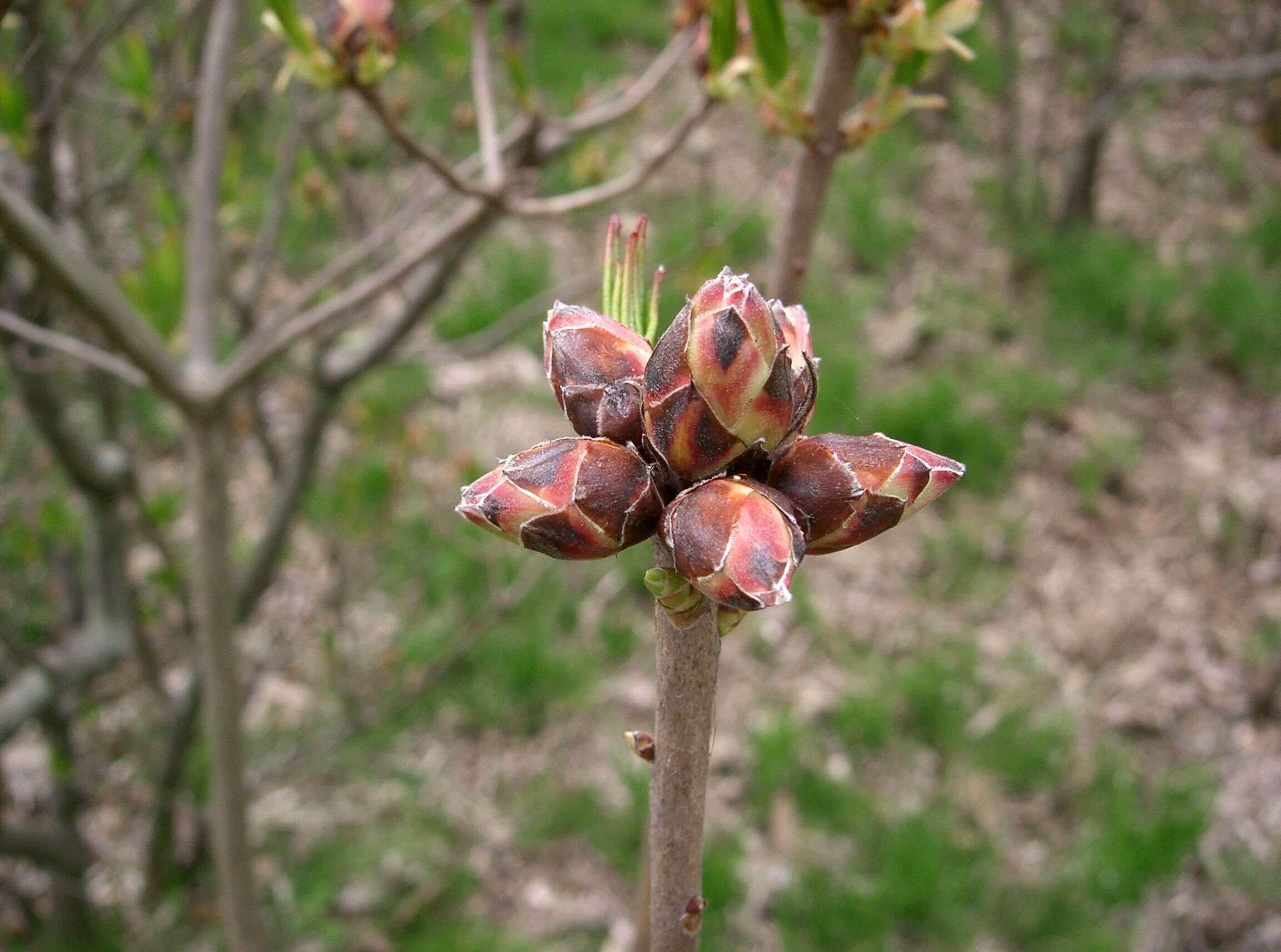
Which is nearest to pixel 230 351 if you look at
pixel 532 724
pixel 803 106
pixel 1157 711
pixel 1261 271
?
pixel 532 724

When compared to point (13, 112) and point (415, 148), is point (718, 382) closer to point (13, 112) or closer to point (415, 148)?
point (415, 148)

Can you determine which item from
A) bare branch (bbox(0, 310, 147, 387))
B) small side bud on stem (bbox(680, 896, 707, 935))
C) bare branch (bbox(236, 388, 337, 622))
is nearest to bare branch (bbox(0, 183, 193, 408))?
bare branch (bbox(0, 310, 147, 387))

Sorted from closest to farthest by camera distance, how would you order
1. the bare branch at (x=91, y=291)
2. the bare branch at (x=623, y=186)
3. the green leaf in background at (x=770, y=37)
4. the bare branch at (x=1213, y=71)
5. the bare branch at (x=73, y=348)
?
the green leaf in background at (x=770, y=37) < the bare branch at (x=91, y=291) < the bare branch at (x=623, y=186) < the bare branch at (x=73, y=348) < the bare branch at (x=1213, y=71)

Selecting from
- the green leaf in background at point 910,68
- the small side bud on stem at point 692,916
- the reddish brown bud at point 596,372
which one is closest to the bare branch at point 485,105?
the green leaf in background at point 910,68

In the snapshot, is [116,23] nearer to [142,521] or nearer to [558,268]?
[142,521]

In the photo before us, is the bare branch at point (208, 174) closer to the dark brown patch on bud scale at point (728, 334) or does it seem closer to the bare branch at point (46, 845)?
the bare branch at point (46, 845)
